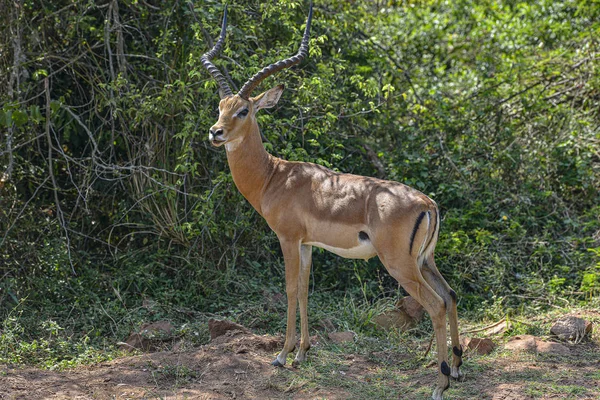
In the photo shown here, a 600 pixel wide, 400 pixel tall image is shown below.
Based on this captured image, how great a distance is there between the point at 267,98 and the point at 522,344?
2990 mm

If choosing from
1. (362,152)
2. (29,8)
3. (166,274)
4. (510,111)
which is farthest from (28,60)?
(510,111)

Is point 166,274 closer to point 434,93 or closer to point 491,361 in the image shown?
point 491,361

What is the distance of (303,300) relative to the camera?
6254mm

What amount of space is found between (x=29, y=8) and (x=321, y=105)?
3326 millimetres

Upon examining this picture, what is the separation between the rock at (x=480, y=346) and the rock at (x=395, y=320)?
71 cm

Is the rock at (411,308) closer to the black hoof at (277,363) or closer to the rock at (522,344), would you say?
the rock at (522,344)

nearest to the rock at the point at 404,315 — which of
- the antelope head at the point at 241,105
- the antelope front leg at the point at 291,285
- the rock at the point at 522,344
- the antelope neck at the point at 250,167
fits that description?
the rock at the point at 522,344

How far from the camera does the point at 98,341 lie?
22.5 ft

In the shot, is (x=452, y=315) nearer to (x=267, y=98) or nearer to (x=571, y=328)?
(x=571, y=328)

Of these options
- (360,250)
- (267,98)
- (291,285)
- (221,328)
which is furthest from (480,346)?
(267,98)

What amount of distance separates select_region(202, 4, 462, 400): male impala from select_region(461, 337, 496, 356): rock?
26.5 inches

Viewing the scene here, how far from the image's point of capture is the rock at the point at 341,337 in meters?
6.61

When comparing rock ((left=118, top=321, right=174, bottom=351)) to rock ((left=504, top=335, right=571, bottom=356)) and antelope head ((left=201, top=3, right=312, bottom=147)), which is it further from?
rock ((left=504, top=335, right=571, bottom=356))

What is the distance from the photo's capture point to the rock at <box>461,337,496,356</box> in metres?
6.35
